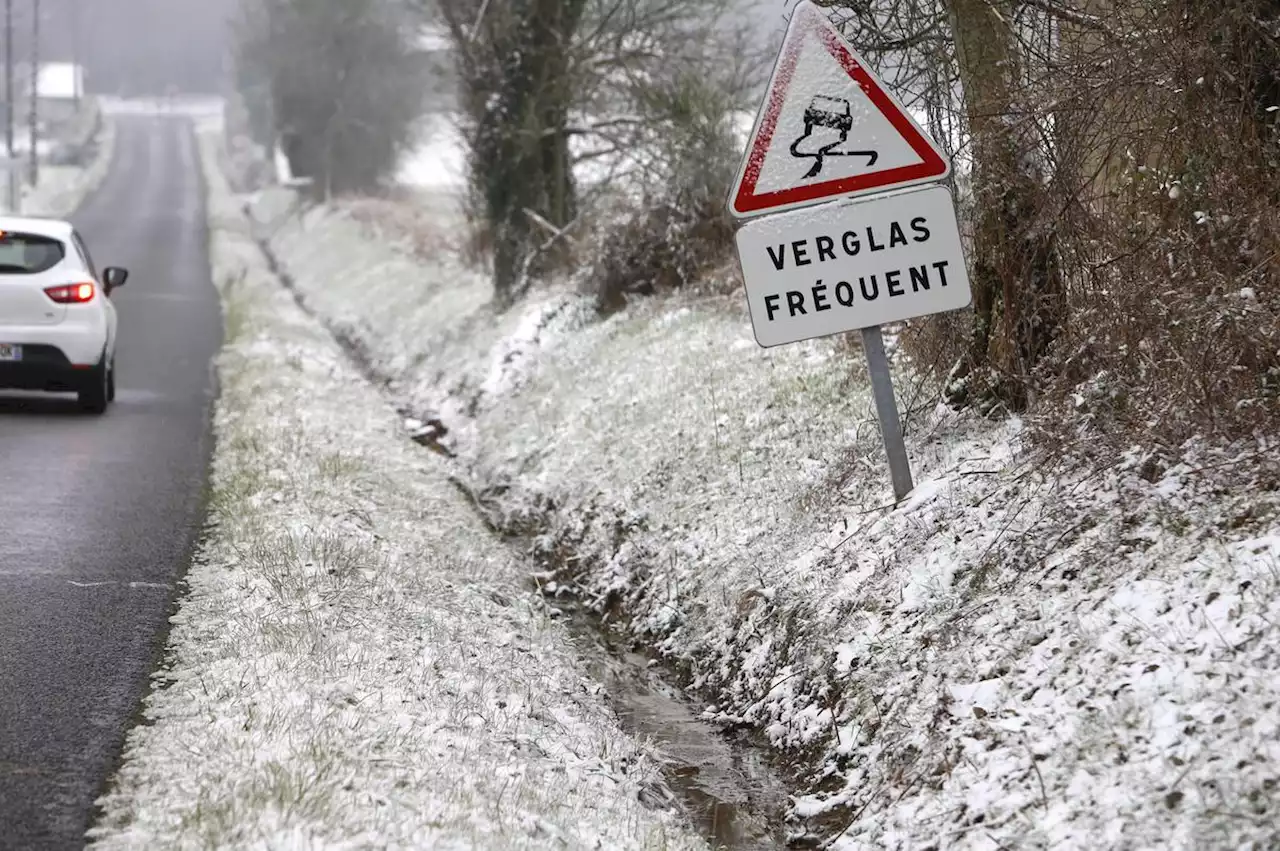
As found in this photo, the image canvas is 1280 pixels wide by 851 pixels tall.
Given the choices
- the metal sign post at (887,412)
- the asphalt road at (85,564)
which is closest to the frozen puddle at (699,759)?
the metal sign post at (887,412)

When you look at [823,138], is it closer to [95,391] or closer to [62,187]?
[95,391]

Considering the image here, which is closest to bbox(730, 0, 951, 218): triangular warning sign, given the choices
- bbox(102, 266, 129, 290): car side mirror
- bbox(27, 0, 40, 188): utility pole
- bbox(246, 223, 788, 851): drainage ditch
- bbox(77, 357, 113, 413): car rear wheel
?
bbox(246, 223, 788, 851): drainage ditch

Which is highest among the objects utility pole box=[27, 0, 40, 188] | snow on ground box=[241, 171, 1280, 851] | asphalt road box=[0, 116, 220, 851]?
utility pole box=[27, 0, 40, 188]

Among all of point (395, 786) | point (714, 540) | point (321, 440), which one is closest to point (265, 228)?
point (321, 440)

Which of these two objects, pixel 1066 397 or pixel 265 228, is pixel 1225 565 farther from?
pixel 265 228

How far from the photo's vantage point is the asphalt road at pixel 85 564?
509 centimetres

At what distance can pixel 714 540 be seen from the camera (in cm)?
870

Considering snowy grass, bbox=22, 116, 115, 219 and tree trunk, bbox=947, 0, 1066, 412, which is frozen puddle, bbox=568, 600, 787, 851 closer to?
tree trunk, bbox=947, 0, 1066, 412

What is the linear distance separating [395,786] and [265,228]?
50253 millimetres

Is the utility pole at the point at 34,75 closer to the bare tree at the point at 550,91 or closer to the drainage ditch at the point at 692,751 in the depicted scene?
the bare tree at the point at 550,91

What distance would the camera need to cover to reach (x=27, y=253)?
44.0 feet

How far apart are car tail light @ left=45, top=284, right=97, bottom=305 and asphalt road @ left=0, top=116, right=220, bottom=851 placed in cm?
113

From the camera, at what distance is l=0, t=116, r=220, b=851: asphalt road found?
5.09 metres

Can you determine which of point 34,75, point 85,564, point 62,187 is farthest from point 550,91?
point 62,187
